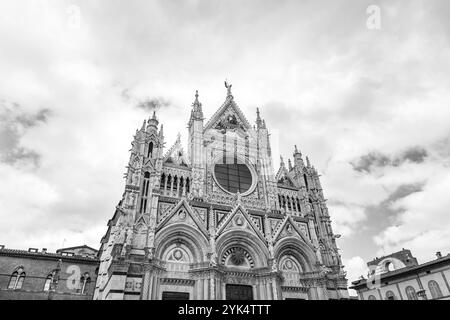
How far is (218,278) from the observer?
65.3 feet

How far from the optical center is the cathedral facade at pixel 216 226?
62.7ft

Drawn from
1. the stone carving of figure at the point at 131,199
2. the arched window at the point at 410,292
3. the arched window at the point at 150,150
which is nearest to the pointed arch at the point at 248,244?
the stone carving of figure at the point at 131,199

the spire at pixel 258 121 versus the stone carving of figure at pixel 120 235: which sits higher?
the spire at pixel 258 121

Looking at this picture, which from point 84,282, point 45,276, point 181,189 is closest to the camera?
point 181,189

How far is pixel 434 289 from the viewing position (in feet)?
90.9

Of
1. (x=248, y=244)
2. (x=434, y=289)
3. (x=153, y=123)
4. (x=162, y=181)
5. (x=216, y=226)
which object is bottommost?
(x=434, y=289)

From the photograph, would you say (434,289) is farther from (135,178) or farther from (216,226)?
(135,178)

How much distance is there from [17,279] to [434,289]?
128 feet

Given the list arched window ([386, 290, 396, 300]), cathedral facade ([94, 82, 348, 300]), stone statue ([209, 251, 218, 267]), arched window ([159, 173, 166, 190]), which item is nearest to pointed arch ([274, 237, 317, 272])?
cathedral facade ([94, 82, 348, 300])

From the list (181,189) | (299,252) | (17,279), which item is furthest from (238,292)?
(17,279)

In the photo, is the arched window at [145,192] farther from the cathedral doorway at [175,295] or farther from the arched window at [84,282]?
the arched window at [84,282]

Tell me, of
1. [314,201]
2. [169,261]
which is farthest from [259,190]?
Answer: [169,261]
